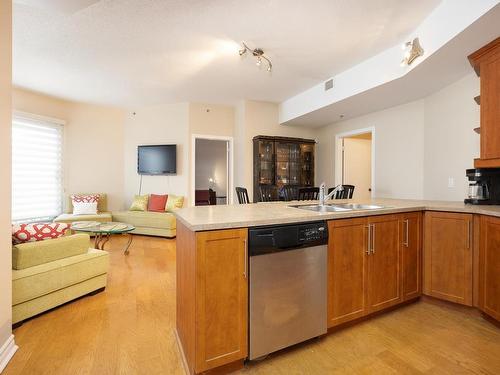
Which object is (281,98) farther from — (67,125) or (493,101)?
(67,125)

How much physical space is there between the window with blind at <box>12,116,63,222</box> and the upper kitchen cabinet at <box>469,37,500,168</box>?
6.56 metres

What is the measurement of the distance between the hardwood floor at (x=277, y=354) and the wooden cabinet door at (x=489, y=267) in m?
0.18

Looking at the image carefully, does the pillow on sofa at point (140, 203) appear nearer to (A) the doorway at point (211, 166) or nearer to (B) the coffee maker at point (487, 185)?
(A) the doorway at point (211, 166)

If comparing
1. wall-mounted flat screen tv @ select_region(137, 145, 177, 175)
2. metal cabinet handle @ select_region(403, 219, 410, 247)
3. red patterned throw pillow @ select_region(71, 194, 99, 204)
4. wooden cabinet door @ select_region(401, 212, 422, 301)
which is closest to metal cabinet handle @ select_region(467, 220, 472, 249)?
wooden cabinet door @ select_region(401, 212, 422, 301)

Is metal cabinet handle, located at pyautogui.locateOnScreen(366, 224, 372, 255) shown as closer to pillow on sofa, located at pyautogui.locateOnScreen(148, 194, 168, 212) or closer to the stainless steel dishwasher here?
the stainless steel dishwasher

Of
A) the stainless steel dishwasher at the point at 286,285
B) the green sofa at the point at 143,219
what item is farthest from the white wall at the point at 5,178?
the green sofa at the point at 143,219

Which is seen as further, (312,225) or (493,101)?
(493,101)

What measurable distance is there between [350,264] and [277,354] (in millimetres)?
798

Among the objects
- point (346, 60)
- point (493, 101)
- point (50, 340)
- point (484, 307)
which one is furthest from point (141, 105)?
point (484, 307)

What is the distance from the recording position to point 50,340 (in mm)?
1812

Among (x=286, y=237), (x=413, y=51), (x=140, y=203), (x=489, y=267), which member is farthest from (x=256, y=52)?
(x=140, y=203)

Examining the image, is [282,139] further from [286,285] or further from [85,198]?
[85,198]

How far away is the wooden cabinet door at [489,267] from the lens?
1899 millimetres

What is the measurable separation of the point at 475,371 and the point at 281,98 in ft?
14.9
